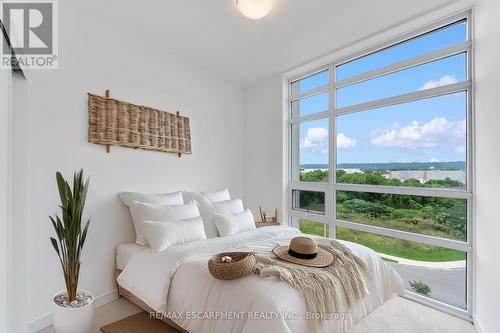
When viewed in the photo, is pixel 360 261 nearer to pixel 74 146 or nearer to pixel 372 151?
pixel 372 151

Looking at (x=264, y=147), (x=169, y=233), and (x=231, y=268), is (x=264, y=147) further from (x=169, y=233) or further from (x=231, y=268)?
(x=231, y=268)

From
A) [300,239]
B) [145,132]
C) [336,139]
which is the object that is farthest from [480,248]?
[145,132]

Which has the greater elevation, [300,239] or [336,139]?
[336,139]

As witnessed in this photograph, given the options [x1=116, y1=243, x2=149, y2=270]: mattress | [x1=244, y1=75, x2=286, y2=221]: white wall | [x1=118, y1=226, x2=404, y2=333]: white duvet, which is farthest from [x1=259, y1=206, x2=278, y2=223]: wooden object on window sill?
[x1=116, y1=243, x2=149, y2=270]: mattress

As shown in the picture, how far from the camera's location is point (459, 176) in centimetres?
244

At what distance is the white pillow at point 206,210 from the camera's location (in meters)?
2.99

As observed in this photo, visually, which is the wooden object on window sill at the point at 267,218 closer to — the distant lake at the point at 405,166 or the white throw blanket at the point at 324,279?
the distant lake at the point at 405,166

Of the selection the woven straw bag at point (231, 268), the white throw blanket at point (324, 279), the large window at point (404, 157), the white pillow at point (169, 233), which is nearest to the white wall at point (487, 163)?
the large window at point (404, 157)

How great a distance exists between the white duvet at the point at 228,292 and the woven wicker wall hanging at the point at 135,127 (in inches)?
50.1

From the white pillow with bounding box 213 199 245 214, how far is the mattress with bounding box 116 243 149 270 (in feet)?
3.11

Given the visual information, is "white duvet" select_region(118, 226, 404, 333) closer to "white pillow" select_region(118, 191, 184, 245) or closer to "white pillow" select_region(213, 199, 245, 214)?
"white pillow" select_region(118, 191, 184, 245)

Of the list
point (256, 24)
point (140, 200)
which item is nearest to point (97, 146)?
point (140, 200)

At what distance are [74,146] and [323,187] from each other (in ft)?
9.60

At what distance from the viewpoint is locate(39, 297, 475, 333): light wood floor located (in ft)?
7.15
